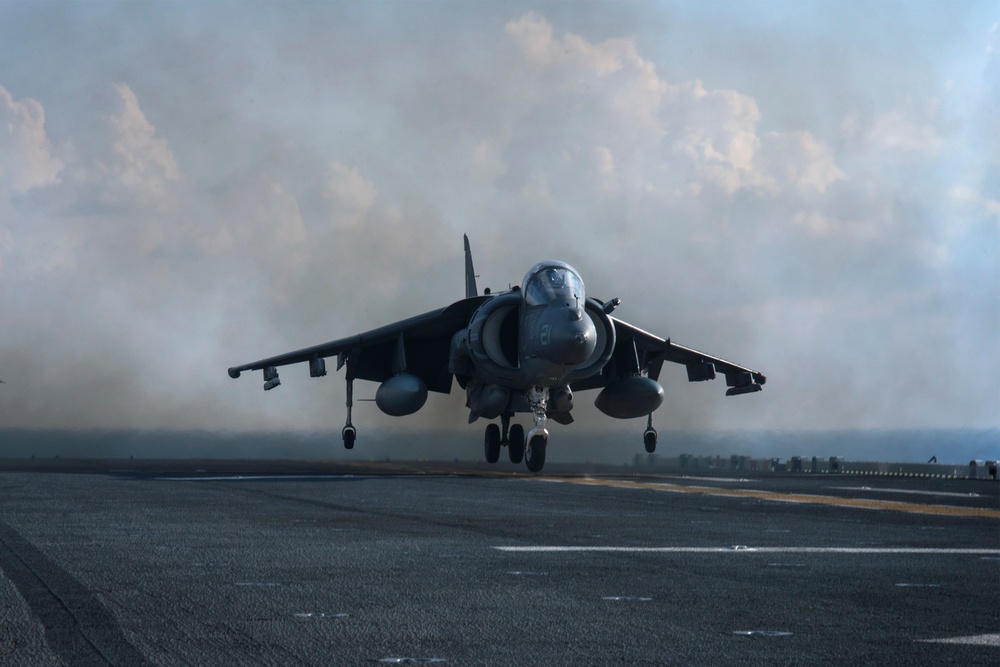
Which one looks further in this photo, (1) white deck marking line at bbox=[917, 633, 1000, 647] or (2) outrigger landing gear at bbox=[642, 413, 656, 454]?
(2) outrigger landing gear at bbox=[642, 413, 656, 454]

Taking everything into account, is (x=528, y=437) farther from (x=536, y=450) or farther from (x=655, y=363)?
(x=655, y=363)

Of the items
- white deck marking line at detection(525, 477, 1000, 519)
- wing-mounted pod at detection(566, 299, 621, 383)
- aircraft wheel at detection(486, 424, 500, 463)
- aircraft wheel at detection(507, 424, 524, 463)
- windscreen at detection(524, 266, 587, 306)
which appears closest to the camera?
white deck marking line at detection(525, 477, 1000, 519)

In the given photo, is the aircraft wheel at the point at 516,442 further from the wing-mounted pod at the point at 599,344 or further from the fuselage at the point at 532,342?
the wing-mounted pod at the point at 599,344

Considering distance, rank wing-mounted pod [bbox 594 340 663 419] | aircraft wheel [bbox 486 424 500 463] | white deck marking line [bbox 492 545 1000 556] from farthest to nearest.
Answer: aircraft wheel [bbox 486 424 500 463] < wing-mounted pod [bbox 594 340 663 419] < white deck marking line [bbox 492 545 1000 556]

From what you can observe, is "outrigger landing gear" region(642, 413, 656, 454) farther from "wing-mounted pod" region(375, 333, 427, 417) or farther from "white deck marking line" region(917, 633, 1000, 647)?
"white deck marking line" region(917, 633, 1000, 647)

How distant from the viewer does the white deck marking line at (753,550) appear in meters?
11.8

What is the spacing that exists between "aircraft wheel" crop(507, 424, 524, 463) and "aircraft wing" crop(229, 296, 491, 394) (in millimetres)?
3776

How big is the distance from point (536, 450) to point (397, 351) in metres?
7.86

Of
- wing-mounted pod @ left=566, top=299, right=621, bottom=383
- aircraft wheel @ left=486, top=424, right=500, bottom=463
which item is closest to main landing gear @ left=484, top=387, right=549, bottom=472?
aircraft wheel @ left=486, top=424, right=500, bottom=463

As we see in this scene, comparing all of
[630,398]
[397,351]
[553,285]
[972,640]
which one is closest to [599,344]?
[630,398]

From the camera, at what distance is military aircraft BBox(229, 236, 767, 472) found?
27.2 meters

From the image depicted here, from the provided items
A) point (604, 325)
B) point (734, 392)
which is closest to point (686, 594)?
point (604, 325)

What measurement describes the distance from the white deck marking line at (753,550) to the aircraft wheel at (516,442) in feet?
66.7

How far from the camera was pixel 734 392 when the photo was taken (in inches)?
1531
